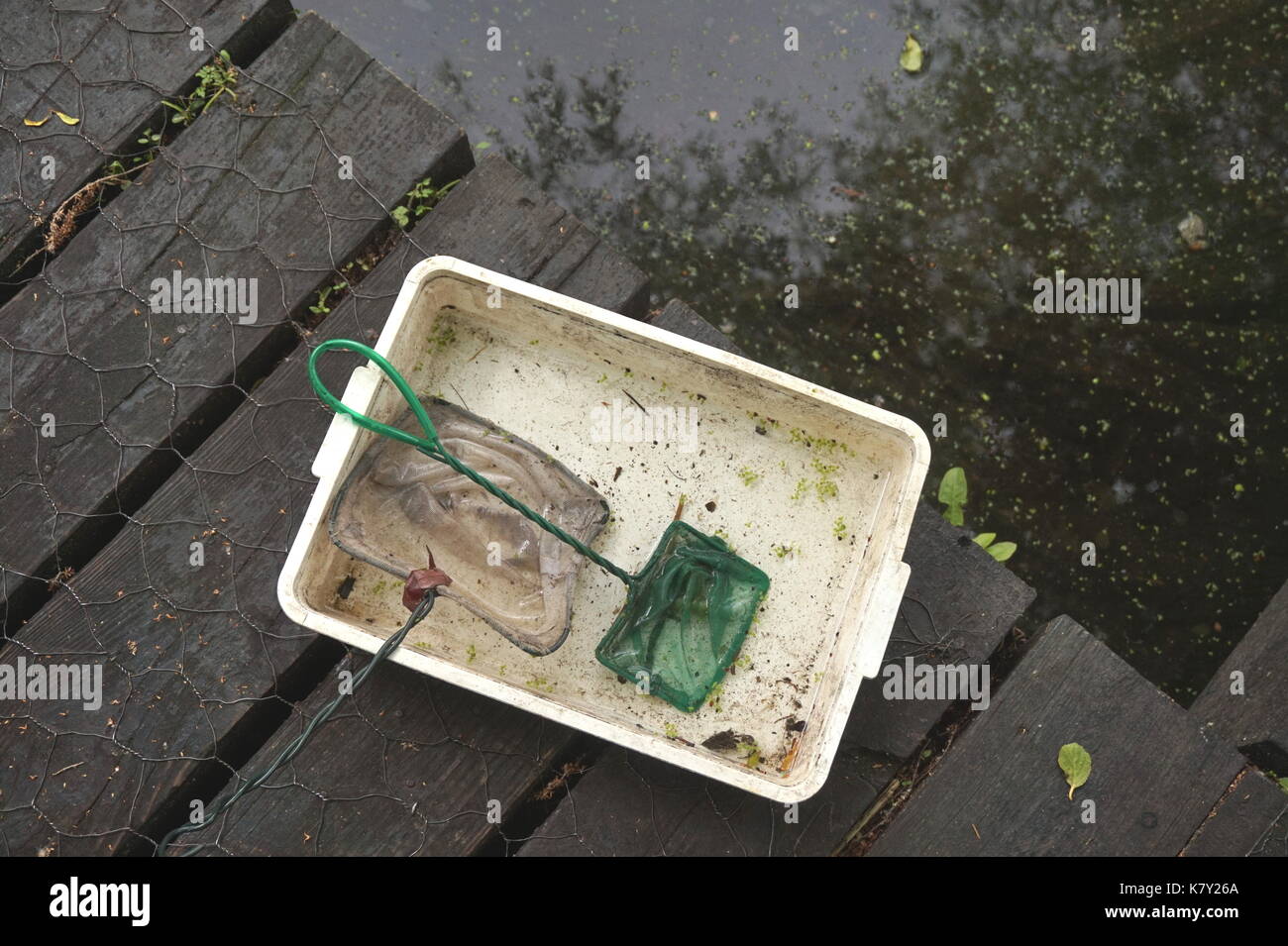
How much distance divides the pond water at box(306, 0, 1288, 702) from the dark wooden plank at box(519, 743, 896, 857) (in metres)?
1.10

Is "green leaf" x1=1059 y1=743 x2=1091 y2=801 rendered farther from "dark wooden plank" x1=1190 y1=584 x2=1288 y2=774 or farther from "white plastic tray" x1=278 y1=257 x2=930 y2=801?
"white plastic tray" x1=278 y1=257 x2=930 y2=801

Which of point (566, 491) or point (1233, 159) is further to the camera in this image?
point (1233, 159)

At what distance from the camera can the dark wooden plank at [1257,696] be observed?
7.30ft

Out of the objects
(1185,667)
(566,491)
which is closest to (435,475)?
(566,491)

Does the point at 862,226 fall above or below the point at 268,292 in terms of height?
above

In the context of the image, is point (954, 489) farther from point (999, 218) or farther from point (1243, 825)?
point (1243, 825)

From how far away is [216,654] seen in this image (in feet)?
6.64

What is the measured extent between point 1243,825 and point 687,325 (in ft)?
5.55

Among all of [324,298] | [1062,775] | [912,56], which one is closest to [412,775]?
[324,298]

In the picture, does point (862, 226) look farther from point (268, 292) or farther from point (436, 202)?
point (268, 292)
